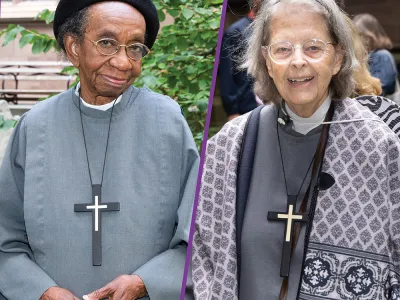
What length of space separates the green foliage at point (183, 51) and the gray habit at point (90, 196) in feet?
1.61

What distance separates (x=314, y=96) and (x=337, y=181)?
22 cm

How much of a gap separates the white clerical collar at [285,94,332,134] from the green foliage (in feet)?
2.06

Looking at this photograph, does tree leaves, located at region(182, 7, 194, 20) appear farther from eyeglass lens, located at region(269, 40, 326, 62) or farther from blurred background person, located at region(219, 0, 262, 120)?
eyeglass lens, located at region(269, 40, 326, 62)

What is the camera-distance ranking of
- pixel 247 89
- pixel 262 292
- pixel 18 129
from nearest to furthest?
pixel 262 292
pixel 247 89
pixel 18 129

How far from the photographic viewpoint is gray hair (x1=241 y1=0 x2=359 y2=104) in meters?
1.81

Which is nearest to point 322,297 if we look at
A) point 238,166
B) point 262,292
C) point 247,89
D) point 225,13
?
point 262,292

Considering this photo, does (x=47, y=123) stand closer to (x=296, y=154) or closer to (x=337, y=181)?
(x=296, y=154)

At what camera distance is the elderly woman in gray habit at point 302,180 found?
1.77m

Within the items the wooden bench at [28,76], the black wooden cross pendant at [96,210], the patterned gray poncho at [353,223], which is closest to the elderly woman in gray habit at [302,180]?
the patterned gray poncho at [353,223]

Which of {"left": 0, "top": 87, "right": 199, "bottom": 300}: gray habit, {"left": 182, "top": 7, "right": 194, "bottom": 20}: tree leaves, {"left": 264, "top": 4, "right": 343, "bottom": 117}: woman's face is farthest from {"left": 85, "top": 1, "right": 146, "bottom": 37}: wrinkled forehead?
{"left": 182, "top": 7, "right": 194, "bottom": 20}: tree leaves

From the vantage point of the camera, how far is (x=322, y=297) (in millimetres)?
1771

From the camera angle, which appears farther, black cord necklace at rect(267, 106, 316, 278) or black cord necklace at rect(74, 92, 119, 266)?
black cord necklace at rect(74, 92, 119, 266)

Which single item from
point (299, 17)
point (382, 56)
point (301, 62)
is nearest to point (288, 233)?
point (301, 62)

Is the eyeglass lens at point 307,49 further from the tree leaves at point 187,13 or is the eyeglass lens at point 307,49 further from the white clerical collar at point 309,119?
the tree leaves at point 187,13
